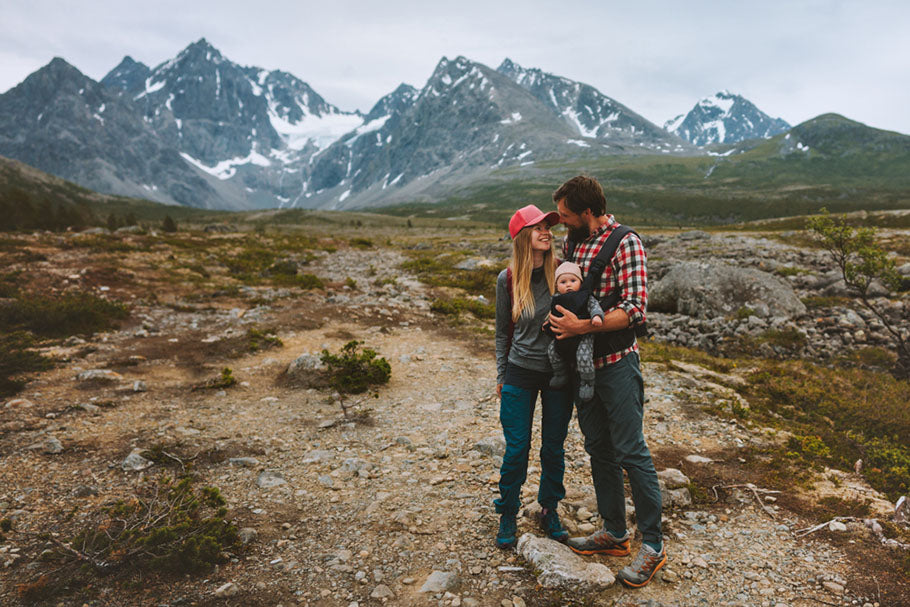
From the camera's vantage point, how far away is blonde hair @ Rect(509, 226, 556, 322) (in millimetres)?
4805

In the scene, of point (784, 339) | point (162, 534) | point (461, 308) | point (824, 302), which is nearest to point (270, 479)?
→ point (162, 534)

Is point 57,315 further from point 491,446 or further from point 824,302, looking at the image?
point 824,302

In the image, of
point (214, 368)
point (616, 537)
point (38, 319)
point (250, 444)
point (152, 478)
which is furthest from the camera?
point (38, 319)

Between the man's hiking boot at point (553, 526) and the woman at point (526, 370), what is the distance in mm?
13

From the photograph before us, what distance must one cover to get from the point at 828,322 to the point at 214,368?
19.9 m

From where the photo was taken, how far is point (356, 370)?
34.9 ft

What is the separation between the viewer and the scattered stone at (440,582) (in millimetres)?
4441

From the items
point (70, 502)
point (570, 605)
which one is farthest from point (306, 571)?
point (70, 502)

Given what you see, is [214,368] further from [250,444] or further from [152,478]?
[152,478]

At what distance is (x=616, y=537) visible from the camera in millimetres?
4883

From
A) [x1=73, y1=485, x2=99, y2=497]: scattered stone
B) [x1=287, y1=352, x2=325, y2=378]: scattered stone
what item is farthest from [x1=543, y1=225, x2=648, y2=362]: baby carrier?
[x1=287, y1=352, x2=325, y2=378]: scattered stone

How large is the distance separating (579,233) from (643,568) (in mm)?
3554

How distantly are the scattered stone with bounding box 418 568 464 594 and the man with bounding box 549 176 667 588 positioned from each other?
1735mm

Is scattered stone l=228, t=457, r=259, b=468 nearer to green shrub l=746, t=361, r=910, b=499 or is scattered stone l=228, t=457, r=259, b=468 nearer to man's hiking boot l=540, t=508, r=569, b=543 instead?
man's hiking boot l=540, t=508, r=569, b=543
